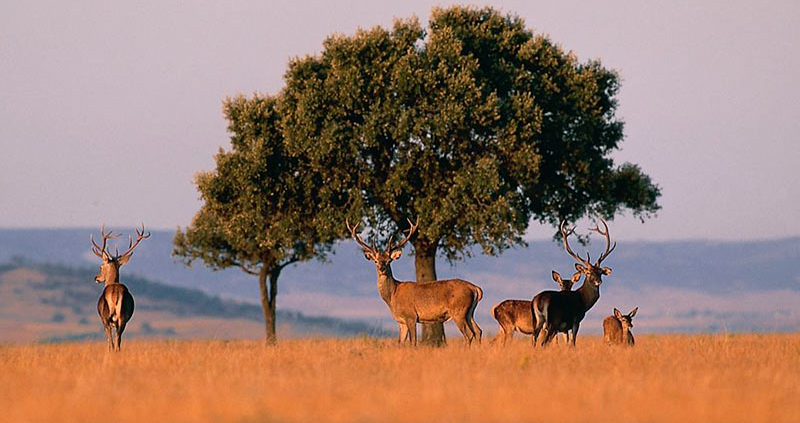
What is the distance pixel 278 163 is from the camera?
35.5 meters

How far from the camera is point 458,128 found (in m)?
32.8

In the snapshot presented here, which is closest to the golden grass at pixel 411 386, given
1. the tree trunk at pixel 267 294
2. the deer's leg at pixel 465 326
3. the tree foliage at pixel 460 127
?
the deer's leg at pixel 465 326

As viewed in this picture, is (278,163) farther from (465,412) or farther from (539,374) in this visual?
(465,412)

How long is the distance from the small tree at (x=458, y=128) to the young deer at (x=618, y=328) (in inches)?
173

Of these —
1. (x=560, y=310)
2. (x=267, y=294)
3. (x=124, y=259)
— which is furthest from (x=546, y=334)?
(x=267, y=294)

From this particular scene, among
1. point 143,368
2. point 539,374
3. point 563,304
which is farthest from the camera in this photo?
point 563,304

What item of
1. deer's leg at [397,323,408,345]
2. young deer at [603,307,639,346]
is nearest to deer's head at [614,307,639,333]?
young deer at [603,307,639,346]

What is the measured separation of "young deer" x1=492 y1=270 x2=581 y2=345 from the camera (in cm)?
2816

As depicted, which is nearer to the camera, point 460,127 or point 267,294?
point 460,127

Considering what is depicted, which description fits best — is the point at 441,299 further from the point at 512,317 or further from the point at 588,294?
the point at 588,294

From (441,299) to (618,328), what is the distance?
17.5ft

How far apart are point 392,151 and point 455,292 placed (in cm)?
767

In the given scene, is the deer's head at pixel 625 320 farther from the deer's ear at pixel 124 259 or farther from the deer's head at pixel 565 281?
the deer's ear at pixel 124 259

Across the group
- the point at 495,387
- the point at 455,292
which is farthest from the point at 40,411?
the point at 455,292
